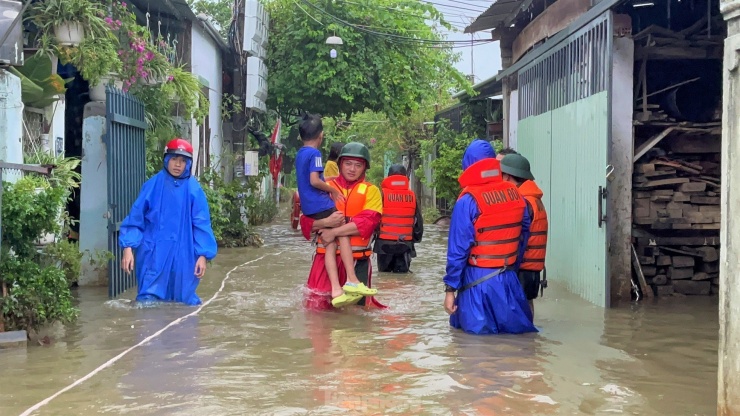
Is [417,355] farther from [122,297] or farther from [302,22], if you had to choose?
[302,22]

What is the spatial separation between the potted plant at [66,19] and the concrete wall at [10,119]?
1505 millimetres

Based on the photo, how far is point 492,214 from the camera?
275 inches

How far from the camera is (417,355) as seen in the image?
6578 mm

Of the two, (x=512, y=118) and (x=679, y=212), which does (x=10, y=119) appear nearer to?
(x=679, y=212)

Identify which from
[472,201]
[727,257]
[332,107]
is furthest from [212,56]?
[727,257]

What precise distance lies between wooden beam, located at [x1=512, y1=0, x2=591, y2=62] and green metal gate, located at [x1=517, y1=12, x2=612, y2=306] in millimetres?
604

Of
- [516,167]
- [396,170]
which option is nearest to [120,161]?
[396,170]

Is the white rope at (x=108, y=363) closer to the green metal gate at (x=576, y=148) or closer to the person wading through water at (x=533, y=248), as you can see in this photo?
the person wading through water at (x=533, y=248)

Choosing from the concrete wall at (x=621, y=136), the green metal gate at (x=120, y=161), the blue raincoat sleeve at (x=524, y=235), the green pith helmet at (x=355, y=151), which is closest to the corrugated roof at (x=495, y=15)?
the concrete wall at (x=621, y=136)

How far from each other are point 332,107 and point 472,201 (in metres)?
15.2

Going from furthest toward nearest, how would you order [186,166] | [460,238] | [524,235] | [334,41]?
[334,41], [186,166], [524,235], [460,238]

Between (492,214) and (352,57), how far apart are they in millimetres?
14064

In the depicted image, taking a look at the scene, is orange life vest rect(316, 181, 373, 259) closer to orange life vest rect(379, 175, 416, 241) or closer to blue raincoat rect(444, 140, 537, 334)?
blue raincoat rect(444, 140, 537, 334)

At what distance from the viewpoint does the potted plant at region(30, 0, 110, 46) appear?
9102 mm
